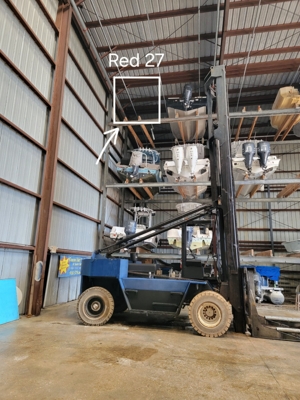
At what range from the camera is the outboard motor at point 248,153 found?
8188 mm

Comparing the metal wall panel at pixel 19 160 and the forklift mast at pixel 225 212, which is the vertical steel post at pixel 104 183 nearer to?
the metal wall panel at pixel 19 160

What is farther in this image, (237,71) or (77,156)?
(237,71)

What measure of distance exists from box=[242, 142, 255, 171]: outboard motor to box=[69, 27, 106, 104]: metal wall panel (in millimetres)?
5690

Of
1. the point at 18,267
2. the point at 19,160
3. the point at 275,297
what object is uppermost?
the point at 19,160

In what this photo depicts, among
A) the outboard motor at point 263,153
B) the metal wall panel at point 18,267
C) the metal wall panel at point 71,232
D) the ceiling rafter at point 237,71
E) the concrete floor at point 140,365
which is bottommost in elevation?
the concrete floor at point 140,365

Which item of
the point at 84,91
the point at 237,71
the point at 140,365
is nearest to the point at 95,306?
the point at 140,365

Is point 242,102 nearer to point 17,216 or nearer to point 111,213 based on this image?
point 111,213

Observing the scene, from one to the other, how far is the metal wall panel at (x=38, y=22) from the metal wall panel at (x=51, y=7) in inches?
12.2

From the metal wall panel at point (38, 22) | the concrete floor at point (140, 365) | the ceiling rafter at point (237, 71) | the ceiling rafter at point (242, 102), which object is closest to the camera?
the concrete floor at point (140, 365)

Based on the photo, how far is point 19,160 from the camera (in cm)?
Answer: 528

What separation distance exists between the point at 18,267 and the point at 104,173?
5345mm

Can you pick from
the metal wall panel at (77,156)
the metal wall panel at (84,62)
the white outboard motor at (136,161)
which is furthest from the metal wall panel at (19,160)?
the white outboard motor at (136,161)

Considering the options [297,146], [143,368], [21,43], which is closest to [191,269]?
[143,368]

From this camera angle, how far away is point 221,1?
7402mm
